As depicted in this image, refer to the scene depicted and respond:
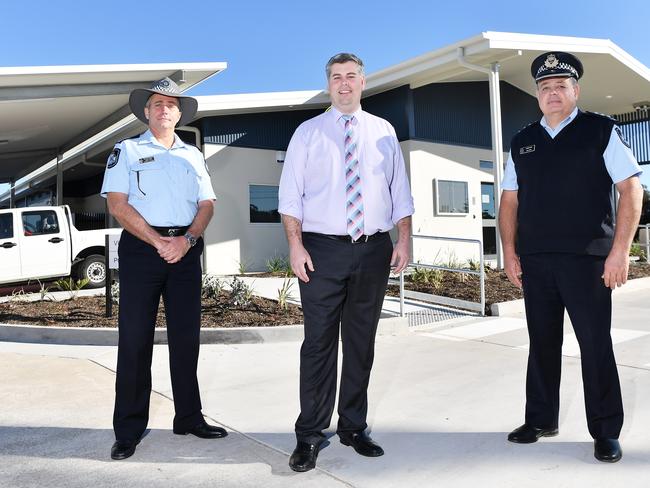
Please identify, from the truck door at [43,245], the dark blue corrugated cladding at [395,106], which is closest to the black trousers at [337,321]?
the truck door at [43,245]

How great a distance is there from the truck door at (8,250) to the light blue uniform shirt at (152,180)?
8.49 metres

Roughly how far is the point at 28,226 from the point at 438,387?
29.9ft

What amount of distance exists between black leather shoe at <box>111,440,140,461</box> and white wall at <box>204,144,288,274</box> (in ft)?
32.1

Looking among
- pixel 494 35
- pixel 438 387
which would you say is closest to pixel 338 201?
pixel 438 387

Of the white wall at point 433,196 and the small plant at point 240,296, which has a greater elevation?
the white wall at point 433,196

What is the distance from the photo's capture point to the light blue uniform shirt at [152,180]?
2.95 metres

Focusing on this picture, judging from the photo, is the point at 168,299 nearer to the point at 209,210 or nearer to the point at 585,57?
the point at 209,210

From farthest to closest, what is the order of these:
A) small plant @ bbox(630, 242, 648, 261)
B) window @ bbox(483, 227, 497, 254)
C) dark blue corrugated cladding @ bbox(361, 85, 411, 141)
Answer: window @ bbox(483, 227, 497, 254) < small plant @ bbox(630, 242, 648, 261) < dark blue corrugated cladding @ bbox(361, 85, 411, 141)

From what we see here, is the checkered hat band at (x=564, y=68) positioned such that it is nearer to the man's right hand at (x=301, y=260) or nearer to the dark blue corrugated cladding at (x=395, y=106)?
the man's right hand at (x=301, y=260)

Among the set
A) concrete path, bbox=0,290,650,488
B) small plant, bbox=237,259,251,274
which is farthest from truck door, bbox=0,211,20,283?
concrete path, bbox=0,290,650,488

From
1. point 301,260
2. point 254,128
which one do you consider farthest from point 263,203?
point 301,260

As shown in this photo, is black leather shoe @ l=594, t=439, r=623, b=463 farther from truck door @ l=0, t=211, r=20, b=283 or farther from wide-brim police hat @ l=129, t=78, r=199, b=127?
truck door @ l=0, t=211, r=20, b=283

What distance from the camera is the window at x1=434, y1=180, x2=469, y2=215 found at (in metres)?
13.3

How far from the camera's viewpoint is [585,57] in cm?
1223
